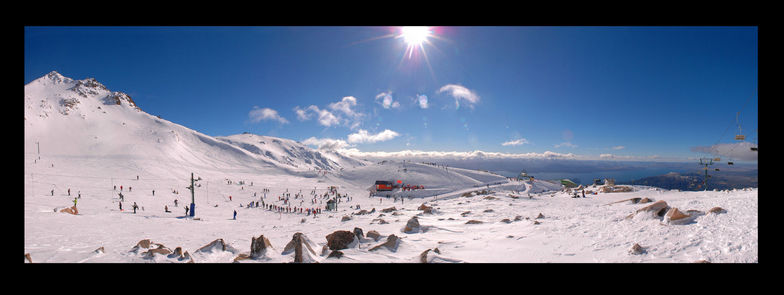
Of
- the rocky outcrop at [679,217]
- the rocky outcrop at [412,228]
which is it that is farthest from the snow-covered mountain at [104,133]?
the rocky outcrop at [679,217]

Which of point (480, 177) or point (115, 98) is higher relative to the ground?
point (115, 98)

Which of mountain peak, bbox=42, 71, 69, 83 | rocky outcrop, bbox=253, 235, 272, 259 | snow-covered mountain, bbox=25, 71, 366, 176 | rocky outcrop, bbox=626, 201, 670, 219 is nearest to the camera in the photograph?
rocky outcrop, bbox=253, 235, 272, 259

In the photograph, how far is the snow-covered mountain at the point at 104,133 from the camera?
3878 inches

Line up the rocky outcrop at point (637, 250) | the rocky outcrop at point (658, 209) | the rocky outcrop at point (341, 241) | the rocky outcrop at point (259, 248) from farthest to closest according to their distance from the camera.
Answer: the rocky outcrop at point (341, 241) < the rocky outcrop at point (658, 209) < the rocky outcrop at point (259, 248) < the rocky outcrop at point (637, 250)

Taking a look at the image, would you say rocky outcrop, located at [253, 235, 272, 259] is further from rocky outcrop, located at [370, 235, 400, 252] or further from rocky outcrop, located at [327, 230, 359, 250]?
rocky outcrop, located at [370, 235, 400, 252]

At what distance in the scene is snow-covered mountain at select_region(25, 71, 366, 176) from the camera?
323ft

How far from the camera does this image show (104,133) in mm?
120875

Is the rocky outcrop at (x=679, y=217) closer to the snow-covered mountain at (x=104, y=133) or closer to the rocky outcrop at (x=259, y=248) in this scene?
the rocky outcrop at (x=259, y=248)

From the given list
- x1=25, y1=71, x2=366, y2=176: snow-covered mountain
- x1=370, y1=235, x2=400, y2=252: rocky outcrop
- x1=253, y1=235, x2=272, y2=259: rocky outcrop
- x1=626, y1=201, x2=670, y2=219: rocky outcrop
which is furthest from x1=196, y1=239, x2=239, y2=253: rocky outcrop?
x1=25, y1=71, x2=366, y2=176: snow-covered mountain
